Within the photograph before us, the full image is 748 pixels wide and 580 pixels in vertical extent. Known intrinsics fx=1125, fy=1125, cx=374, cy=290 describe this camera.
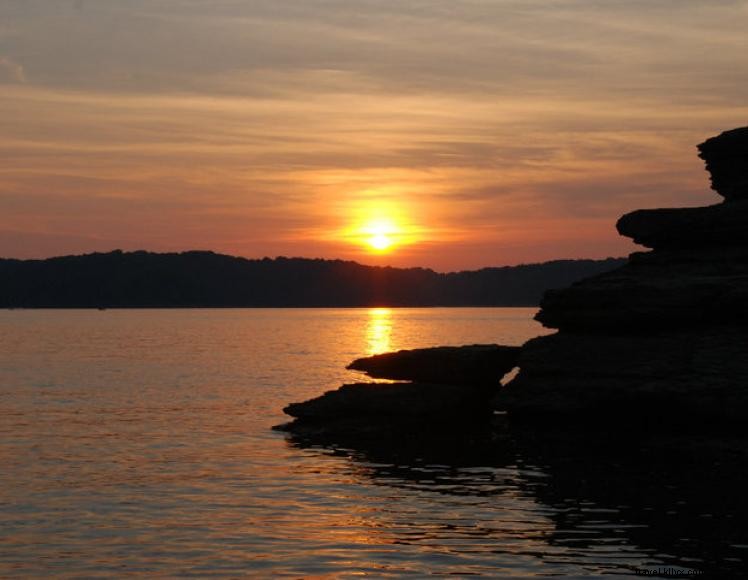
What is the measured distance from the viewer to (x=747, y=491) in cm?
3416

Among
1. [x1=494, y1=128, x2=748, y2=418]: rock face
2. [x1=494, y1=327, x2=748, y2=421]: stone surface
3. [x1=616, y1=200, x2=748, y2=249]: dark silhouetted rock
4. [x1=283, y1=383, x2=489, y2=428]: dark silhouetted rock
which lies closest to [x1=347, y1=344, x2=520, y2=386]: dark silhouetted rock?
[x1=283, y1=383, x2=489, y2=428]: dark silhouetted rock

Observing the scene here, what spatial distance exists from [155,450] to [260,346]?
4482 inches

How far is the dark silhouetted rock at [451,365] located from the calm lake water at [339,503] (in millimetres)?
5236

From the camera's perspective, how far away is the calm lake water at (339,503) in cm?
2558

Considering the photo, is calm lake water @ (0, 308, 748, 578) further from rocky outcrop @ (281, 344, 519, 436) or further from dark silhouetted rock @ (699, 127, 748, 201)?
dark silhouetted rock @ (699, 127, 748, 201)

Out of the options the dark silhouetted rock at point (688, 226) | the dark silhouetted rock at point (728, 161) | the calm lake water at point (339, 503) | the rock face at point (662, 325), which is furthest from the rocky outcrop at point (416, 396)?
the dark silhouetted rock at point (728, 161)

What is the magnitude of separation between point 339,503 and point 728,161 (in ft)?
86.5

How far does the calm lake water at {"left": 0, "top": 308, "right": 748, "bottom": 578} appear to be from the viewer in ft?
83.9

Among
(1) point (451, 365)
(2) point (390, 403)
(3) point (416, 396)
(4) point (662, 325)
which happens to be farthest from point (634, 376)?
(2) point (390, 403)

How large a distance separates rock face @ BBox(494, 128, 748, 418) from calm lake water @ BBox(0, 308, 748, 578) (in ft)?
6.29

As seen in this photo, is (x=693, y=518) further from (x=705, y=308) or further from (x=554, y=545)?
(x=705, y=308)

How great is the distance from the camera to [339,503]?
33.0 meters

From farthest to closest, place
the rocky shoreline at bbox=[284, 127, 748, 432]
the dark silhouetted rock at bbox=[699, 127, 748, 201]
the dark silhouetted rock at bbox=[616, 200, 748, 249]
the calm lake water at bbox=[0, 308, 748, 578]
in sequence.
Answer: the dark silhouetted rock at bbox=[699, 127, 748, 201] < the dark silhouetted rock at bbox=[616, 200, 748, 249] < the rocky shoreline at bbox=[284, 127, 748, 432] < the calm lake water at bbox=[0, 308, 748, 578]

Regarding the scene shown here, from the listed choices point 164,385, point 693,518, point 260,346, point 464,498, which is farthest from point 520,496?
point 260,346
